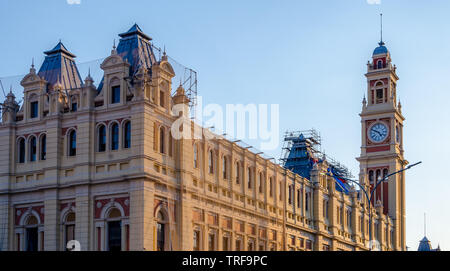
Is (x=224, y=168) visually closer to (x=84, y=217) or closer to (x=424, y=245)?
(x=84, y=217)

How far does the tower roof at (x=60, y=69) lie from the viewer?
212 feet

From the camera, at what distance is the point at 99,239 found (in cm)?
5809

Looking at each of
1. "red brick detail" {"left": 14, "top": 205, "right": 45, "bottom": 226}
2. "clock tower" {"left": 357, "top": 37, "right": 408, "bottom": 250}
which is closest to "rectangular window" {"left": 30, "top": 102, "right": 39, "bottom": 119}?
"red brick detail" {"left": 14, "top": 205, "right": 45, "bottom": 226}

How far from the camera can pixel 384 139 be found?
366 ft

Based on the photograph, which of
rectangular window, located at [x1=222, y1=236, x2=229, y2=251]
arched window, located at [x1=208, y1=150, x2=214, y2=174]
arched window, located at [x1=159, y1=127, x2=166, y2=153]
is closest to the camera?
arched window, located at [x1=159, y1=127, x2=166, y2=153]

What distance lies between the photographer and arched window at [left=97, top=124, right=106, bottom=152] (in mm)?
59469

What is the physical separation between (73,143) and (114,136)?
11.8ft

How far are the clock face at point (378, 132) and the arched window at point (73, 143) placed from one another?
5959cm

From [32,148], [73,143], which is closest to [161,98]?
[73,143]

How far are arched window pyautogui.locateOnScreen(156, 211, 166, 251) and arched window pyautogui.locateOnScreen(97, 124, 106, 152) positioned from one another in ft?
20.2

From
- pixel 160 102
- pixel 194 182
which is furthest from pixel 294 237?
pixel 160 102

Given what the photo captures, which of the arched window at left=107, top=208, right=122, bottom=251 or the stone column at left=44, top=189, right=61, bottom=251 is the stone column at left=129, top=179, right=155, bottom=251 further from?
the stone column at left=44, top=189, right=61, bottom=251

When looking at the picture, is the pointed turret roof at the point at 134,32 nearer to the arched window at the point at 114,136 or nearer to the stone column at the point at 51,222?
the arched window at the point at 114,136

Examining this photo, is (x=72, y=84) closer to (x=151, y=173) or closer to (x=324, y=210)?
(x=151, y=173)
